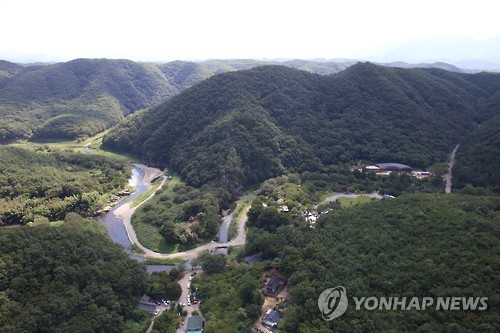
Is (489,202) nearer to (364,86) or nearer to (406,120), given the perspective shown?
(406,120)

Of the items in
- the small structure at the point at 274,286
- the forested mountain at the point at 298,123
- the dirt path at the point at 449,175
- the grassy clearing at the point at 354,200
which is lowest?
the small structure at the point at 274,286

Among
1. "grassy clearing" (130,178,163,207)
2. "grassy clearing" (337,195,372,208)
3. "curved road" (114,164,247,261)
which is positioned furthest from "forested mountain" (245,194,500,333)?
"grassy clearing" (130,178,163,207)

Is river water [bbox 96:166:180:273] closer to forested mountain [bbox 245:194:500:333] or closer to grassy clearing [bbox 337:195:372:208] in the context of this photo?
forested mountain [bbox 245:194:500:333]

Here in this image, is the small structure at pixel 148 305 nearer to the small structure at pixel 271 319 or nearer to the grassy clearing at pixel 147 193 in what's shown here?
the small structure at pixel 271 319

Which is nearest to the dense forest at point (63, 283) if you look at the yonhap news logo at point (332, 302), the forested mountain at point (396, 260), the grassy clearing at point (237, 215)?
the forested mountain at point (396, 260)

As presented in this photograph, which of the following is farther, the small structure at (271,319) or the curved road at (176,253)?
the curved road at (176,253)

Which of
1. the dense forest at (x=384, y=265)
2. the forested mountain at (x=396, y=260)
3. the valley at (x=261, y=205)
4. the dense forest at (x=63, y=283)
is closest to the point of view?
the forested mountain at (x=396, y=260)

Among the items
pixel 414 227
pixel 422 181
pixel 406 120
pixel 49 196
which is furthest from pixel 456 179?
pixel 49 196
